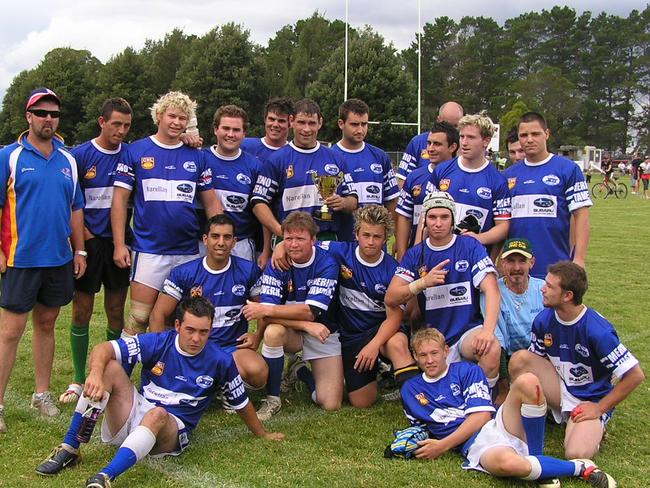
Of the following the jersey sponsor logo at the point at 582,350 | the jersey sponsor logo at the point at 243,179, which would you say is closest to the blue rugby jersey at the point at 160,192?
the jersey sponsor logo at the point at 243,179

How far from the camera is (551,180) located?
16.0 feet

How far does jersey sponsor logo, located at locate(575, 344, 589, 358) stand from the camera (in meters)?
3.91

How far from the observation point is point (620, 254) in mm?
12227

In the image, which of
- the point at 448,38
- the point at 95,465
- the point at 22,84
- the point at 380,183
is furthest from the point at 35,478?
the point at 448,38

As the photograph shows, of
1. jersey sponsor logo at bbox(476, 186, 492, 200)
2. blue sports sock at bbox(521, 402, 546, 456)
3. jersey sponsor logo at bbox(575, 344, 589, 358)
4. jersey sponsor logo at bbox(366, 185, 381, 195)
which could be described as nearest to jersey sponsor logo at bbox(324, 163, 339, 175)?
jersey sponsor logo at bbox(366, 185, 381, 195)

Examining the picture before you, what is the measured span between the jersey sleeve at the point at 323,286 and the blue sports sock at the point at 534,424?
5.37ft

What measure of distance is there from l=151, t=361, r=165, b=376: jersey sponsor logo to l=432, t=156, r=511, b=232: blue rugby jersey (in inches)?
Answer: 95.3

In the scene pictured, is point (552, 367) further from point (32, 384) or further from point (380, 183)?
point (32, 384)

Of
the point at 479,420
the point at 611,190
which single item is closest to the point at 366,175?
the point at 479,420

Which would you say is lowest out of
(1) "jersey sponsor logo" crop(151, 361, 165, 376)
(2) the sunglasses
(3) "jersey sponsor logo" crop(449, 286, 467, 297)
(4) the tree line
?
(1) "jersey sponsor logo" crop(151, 361, 165, 376)

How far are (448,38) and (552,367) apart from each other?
76.8 metres

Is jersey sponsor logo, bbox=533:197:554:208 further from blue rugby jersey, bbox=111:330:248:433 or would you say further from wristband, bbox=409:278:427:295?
blue rugby jersey, bbox=111:330:248:433

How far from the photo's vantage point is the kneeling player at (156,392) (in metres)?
3.48

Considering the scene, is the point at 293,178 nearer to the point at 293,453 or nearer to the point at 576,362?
the point at 293,453
